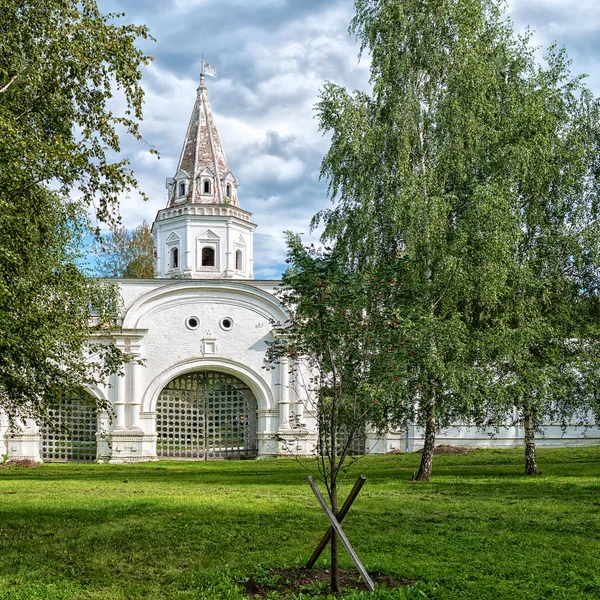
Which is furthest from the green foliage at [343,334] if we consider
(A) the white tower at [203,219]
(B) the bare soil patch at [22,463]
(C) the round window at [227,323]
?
(A) the white tower at [203,219]

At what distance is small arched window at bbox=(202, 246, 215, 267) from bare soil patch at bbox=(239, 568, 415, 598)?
25032mm

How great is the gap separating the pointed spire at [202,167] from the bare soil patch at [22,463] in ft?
44.8

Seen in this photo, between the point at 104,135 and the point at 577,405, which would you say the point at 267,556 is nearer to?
the point at 104,135

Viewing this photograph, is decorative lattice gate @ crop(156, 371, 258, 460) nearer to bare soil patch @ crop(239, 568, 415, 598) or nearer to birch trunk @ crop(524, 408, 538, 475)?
birch trunk @ crop(524, 408, 538, 475)

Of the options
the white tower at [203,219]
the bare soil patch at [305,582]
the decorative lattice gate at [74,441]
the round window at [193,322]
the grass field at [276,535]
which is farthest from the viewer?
the white tower at [203,219]

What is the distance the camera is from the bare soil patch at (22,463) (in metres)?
24.2

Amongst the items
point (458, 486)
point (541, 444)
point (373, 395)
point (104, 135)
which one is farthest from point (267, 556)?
point (541, 444)

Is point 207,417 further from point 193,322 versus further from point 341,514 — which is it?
point 341,514

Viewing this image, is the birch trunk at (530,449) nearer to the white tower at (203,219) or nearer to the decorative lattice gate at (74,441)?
the decorative lattice gate at (74,441)

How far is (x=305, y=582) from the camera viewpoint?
778 cm

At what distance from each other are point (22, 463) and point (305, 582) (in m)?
19.5

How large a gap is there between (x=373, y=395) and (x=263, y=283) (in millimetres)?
19868

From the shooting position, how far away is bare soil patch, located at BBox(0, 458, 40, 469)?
951 inches

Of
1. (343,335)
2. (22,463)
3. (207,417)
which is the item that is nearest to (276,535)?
(343,335)
